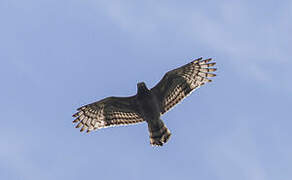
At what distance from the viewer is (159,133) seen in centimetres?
2223

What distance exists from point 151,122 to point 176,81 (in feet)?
6.28

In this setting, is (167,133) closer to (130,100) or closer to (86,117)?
(130,100)

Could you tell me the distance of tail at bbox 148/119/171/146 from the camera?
72.8 ft

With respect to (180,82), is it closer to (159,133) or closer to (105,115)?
(159,133)

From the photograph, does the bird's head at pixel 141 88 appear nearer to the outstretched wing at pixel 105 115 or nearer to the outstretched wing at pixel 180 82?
the outstretched wing at pixel 180 82

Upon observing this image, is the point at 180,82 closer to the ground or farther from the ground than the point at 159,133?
farther from the ground

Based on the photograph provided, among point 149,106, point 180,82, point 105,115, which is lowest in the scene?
point 149,106

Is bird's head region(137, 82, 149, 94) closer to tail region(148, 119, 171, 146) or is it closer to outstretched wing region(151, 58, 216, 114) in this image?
outstretched wing region(151, 58, 216, 114)

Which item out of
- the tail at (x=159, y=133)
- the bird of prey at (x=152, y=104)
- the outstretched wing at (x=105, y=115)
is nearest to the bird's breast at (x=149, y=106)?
the bird of prey at (x=152, y=104)

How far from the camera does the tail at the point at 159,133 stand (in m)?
22.2

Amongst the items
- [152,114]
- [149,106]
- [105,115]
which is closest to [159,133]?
[152,114]

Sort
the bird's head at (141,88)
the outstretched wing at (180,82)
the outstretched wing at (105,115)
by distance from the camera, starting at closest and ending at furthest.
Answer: the bird's head at (141,88), the outstretched wing at (180,82), the outstretched wing at (105,115)

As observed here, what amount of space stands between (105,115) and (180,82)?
3.37 m

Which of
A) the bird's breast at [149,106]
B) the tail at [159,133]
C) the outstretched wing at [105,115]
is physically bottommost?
the tail at [159,133]
